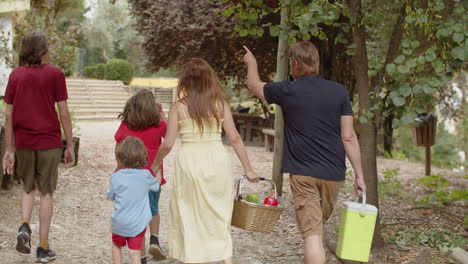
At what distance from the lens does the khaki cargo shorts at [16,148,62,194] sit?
4.55 m

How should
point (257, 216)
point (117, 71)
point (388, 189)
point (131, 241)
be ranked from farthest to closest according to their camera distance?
point (117, 71), point (388, 189), point (131, 241), point (257, 216)

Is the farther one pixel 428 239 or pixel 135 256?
pixel 428 239

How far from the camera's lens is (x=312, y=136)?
3.74m

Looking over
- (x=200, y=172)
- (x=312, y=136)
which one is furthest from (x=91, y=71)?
(x=312, y=136)

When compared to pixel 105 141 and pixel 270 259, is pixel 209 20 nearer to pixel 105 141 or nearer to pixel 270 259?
pixel 105 141

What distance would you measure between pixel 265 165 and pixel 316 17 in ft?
23.2

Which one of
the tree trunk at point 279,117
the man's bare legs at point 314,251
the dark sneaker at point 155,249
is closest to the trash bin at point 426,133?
the tree trunk at point 279,117

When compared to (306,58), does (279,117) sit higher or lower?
lower

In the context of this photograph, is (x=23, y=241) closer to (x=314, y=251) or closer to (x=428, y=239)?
(x=314, y=251)

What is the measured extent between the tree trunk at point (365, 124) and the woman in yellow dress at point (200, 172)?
5.64 feet

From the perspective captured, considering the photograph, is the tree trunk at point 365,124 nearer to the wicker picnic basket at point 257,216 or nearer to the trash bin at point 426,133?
the wicker picnic basket at point 257,216

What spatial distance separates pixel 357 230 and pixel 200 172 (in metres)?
1.09

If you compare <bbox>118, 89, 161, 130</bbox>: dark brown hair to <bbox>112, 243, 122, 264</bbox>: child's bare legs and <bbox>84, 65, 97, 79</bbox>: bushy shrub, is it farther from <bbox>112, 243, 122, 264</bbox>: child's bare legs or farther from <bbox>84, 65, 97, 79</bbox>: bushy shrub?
<bbox>84, 65, 97, 79</bbox>: bushy shrub

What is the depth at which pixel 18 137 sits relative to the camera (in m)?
4.55
